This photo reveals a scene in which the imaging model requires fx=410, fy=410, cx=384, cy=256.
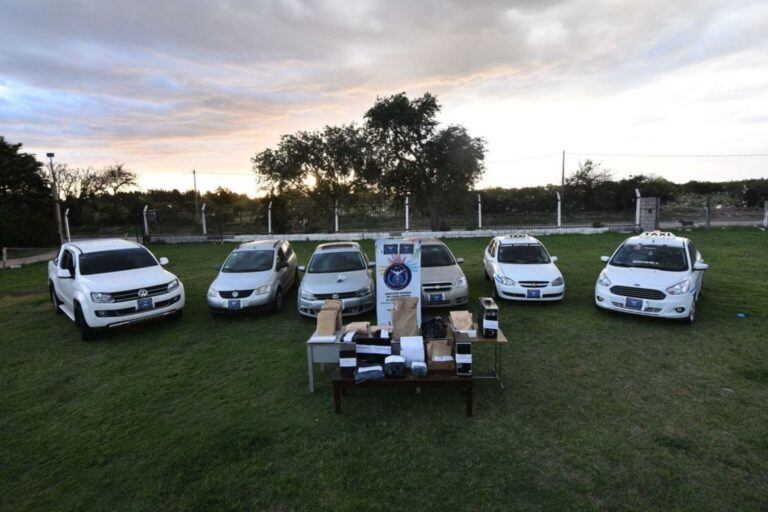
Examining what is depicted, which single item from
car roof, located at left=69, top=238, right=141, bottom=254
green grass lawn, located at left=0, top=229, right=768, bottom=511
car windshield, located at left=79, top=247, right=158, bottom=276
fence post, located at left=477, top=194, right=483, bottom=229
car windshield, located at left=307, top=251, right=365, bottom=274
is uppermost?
fence post, located at left=477, top=194, right=483, bottom=229

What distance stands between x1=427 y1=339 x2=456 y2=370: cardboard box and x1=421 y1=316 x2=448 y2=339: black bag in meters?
0.34

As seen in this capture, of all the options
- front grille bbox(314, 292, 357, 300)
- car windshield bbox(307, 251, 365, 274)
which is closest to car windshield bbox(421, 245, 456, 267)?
car windshield bbox(307, 251, 365, 274)

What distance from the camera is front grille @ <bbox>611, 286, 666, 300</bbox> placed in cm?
725

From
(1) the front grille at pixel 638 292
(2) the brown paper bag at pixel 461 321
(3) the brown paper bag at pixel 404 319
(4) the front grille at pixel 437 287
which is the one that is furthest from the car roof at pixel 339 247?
(1) the front grille at pixel 638 292

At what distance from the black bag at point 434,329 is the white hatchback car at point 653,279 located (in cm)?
426

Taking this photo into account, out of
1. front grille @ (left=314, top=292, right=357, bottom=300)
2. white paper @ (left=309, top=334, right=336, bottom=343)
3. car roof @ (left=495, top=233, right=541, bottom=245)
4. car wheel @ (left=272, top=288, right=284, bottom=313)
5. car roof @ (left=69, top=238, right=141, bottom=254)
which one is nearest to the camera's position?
white paper @ (left=309, top=334, right=336, bottom=343)

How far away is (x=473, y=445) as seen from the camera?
13.5ft

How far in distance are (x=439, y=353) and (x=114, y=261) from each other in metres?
7.49

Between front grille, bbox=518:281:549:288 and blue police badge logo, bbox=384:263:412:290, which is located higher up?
blue police badge logo, bbox=384:263:412:290

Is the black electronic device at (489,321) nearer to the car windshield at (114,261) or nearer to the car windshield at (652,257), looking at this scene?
the car windshield at (652,257)

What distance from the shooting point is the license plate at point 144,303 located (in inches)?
303

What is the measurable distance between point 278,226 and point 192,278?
959cm

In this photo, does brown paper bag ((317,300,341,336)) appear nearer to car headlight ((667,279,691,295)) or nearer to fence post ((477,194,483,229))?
car headlight ((667,279,691,295))

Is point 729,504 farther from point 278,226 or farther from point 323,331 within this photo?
point 278,226
